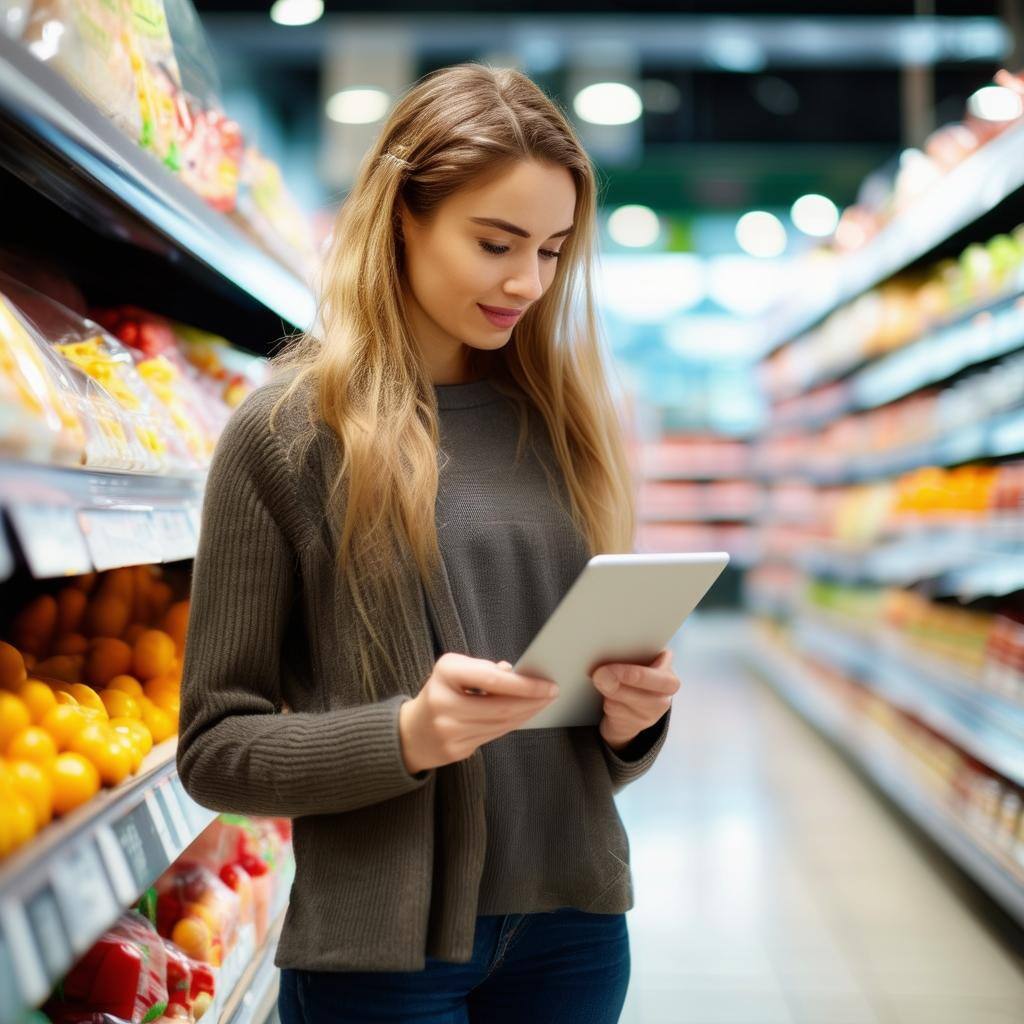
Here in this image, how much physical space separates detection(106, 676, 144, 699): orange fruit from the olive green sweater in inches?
21.9

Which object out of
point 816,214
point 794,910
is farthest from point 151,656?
point 816,214

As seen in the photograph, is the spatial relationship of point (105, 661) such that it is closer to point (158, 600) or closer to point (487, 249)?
point (158, 600)

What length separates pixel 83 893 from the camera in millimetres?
1020

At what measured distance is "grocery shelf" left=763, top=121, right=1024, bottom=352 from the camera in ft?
10.1

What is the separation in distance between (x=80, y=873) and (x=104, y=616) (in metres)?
0.73

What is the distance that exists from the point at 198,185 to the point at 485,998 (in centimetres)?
142

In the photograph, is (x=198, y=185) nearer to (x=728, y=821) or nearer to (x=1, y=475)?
(x=1, y=475)

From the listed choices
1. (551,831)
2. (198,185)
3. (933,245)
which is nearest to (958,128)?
(933,245)

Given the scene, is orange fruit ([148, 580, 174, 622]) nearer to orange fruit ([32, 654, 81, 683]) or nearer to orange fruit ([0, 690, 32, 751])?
orange fruit ([32, 654, 81, 683])

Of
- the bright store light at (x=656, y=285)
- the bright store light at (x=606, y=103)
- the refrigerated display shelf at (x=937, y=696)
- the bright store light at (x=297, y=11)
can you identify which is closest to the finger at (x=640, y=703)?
the refrigerated display shelf at (x=937, y=696)

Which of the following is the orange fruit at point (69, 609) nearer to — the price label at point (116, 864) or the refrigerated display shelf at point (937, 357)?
the price label at point (116, 864)

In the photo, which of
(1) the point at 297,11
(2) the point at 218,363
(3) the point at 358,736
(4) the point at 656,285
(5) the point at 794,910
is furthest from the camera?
Answer: (4) the point at 656,285

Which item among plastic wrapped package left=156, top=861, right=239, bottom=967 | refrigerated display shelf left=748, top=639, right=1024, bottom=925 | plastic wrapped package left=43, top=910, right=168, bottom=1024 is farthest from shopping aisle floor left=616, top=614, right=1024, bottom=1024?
plastic wrapped package left=43, top=910, right=168, bottom=1024

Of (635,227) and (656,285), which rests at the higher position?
(635,227)
